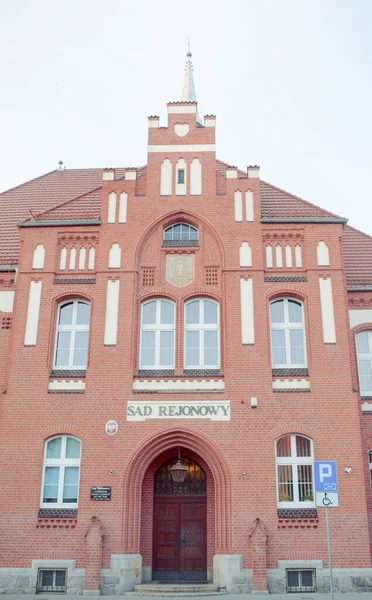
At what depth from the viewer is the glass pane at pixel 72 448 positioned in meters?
16.1

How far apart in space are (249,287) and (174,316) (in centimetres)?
231

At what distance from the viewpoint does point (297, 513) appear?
15.2 m

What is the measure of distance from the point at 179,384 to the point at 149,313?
2394 mm

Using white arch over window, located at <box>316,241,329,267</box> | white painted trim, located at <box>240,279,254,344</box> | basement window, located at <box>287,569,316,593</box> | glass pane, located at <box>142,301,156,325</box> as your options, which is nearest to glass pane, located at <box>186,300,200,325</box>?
glass pane, located at <box>142,301,156,325</box>

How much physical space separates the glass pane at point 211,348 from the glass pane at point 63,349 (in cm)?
392

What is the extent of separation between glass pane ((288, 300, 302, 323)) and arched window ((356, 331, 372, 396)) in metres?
2.46

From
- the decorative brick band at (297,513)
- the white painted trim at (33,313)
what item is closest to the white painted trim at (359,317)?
the decorative brick band at (297,513)

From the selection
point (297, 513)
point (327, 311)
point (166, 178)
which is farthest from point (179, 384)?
point (166, 178)

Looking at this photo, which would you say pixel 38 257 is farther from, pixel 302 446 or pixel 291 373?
pixel 302 446

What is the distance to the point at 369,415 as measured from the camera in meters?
17.6

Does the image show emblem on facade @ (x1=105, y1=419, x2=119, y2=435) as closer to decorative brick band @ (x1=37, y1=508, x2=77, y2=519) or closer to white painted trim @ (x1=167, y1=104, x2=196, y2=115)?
decorative brick band @ (x1=37, y1=508, x2=77, y2=519)

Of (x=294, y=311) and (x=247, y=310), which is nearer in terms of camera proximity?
(x=247, y=310)

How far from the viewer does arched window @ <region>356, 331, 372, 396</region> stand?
18062 mm

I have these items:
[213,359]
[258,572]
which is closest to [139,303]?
[213,359]
